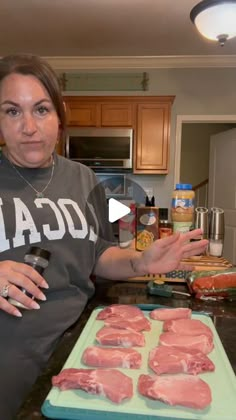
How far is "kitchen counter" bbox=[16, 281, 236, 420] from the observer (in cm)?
53

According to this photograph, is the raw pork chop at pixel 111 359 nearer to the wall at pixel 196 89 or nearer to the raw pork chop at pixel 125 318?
the raw pork chop at pixel 125 318

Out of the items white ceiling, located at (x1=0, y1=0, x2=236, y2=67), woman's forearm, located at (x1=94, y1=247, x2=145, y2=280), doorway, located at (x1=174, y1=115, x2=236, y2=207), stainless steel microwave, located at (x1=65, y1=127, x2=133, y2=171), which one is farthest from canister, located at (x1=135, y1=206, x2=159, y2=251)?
doorway, located at (x1=174, y1=115, x2=236, y2=207)

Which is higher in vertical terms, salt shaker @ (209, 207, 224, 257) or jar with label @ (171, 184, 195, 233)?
jar with label @ (171, 184, 195, 233)

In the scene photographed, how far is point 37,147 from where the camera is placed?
778 millimetres

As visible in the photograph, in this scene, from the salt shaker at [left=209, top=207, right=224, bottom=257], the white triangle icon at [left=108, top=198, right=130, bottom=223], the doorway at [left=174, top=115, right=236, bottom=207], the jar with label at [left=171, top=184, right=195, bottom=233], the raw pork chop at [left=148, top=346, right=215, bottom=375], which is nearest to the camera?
the raw pork chop at [left=148, top=346, right=215, bottom=375]

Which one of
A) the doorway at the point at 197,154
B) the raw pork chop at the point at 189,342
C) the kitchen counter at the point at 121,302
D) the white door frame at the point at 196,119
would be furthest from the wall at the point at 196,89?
the raw pork chop at the point at 189,342

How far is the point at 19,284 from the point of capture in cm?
57

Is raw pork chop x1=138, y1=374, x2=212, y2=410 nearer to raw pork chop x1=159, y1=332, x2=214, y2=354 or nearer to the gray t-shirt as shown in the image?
raw pork chop x1=159, y1=332, x2=214, y2=354

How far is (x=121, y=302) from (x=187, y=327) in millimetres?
265

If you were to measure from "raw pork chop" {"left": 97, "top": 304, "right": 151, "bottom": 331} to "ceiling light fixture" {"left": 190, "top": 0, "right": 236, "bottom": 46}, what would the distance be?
62.7 inches

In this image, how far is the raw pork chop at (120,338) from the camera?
2.27 feet

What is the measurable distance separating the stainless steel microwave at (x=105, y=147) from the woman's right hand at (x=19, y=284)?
259 centimetres

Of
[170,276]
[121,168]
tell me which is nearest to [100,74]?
[121,168]
